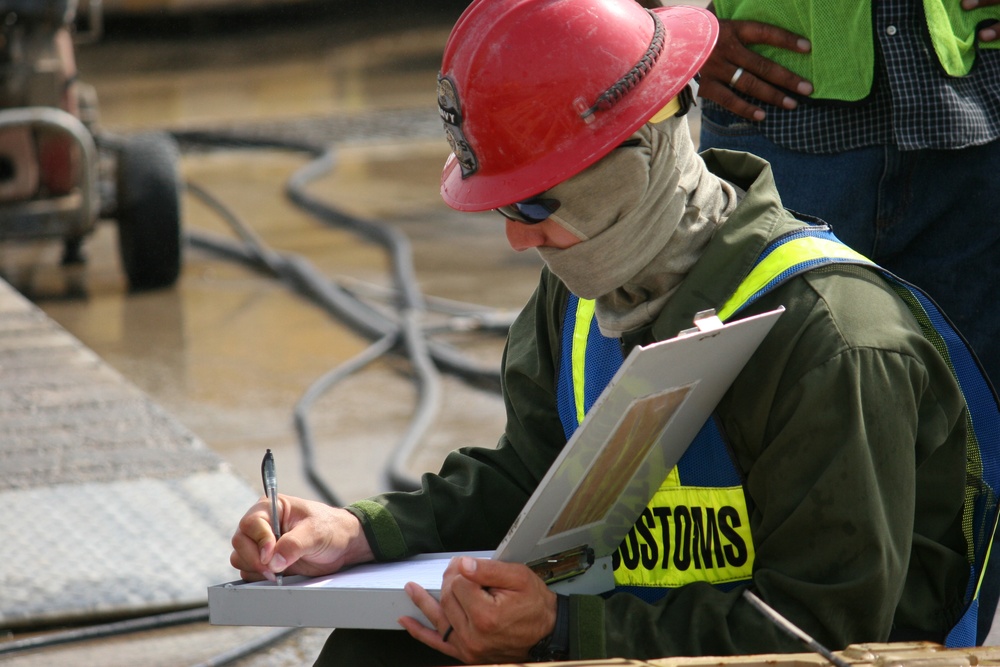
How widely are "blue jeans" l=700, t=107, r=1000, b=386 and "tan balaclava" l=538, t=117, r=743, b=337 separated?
25.2 inches

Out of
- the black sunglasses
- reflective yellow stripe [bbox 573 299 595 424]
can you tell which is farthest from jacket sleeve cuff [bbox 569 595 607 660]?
the black sunglasses

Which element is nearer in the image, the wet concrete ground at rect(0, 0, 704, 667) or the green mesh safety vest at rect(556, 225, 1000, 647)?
the green mesh safety vest at rect(556, 225, 1000, 647)

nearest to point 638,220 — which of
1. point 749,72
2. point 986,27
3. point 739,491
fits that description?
point 739,491

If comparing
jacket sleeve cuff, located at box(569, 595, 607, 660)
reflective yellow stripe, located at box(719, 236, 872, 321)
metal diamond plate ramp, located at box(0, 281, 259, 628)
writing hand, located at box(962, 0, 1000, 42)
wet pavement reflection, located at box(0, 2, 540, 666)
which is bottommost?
wet pavement reflection, located at box(0, 2, 540, 666)

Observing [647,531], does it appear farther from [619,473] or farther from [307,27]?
[307,27]

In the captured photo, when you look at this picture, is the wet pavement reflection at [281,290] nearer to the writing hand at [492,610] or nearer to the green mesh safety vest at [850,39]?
the writing hand at [492,610]

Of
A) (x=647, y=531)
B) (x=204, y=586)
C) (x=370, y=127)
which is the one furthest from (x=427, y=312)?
(x=370, y=127)

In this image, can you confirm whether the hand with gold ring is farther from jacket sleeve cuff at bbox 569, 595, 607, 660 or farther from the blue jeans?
jacket sleeve cuff at bbox 569, 595, 607, 660

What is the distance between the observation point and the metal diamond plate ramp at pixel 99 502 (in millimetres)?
3051

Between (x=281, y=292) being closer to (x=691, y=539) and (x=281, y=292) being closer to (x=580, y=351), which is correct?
(x=580, y=351)

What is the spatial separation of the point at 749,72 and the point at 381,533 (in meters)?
1.13

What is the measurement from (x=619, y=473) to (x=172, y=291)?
17.0ft

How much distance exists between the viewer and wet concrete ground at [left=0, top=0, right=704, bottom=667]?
4445mm

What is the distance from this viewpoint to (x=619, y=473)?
171 cm
